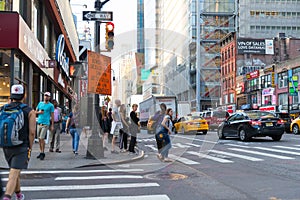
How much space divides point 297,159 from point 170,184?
18.5 feet

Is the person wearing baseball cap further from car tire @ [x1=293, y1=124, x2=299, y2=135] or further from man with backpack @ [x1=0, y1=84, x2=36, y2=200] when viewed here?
car tire @ [x1=293, y1=124, x2=299, y2=135]

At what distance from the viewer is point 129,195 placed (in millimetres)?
6770

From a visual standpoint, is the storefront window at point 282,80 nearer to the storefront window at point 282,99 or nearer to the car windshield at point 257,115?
the storefront window at point 282,99

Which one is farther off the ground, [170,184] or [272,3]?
[272,3]

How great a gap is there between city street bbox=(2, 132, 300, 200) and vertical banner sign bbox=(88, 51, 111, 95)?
7.61ft

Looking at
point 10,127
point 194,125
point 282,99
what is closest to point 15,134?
point 10,127

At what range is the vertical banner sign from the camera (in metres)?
11.2

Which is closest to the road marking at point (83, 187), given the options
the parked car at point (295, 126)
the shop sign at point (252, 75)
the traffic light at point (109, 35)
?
the traffic light at point (109, 35)

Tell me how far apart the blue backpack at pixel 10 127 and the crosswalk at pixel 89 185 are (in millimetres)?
1426

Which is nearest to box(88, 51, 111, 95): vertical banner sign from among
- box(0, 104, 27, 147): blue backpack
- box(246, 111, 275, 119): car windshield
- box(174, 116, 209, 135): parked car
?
box(0, 104, 27, 147): blue backpack

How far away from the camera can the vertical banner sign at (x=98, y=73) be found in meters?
11.2

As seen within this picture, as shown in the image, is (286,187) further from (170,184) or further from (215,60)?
(215,60)

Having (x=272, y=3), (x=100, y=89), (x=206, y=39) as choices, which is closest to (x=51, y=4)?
(x=100, y=89)

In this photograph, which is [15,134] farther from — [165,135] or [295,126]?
[295,126]
